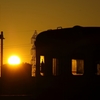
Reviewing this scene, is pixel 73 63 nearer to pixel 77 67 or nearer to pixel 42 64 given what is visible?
pixel 77 67

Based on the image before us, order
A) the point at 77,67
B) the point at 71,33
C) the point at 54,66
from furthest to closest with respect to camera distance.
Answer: the point at 54,66
the point at 71,33
the point at 77,67

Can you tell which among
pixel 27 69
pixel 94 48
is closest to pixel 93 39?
pixel 94 48

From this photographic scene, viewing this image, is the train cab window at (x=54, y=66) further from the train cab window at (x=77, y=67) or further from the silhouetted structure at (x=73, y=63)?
the train cab window at (x=77, y=67)

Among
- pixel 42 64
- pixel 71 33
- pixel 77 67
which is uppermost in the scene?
pixel 71 33

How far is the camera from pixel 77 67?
42.3 feet

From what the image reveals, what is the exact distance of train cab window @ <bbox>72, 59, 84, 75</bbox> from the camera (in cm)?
1277

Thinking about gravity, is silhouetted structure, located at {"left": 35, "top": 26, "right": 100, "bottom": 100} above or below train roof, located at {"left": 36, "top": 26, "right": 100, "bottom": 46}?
below

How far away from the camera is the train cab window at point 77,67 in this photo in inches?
503

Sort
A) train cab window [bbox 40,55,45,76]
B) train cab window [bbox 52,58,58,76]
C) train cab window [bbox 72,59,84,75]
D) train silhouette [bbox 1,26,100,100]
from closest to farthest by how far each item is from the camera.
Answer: train silhouette [bbox 1,26,100,100] → train cab window [bbox 72,59,84,75] → train cab window [bbox 52,58,58,76] → train cab window [bbox 40,55,45,76]

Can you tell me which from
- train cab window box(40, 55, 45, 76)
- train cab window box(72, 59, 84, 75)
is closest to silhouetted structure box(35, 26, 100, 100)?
train cab window box(72, 59, 84, 75)

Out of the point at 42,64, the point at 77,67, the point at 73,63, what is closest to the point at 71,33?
the point at 73,63

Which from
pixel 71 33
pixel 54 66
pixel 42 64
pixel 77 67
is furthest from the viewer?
pixel 42 64

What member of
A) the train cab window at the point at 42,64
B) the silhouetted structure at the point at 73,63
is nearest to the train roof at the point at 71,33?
the silhouetted structure at the point at 73,63

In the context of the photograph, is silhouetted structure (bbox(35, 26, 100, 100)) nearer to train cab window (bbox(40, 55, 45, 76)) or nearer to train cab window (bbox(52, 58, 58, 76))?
train cab window (bbox(52, 58, 58, 76))
